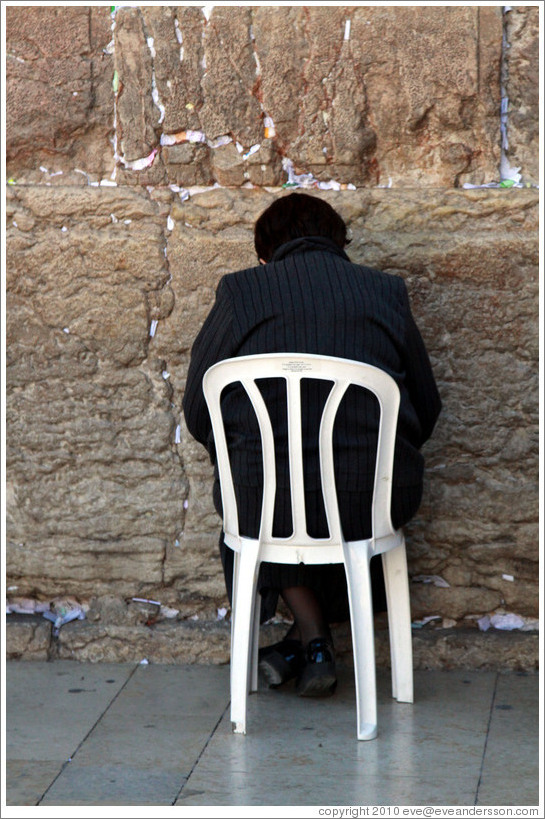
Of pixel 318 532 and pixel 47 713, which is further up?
pixel 318 532

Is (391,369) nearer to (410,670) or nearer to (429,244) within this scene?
(429,244)

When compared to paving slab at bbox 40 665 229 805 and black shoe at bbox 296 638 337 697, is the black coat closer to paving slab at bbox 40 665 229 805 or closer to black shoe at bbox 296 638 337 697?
black shoe at bbox 296 638 337 697

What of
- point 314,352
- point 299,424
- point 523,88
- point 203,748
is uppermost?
point 523,88

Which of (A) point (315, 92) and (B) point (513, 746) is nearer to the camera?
(B) point (513, 746)

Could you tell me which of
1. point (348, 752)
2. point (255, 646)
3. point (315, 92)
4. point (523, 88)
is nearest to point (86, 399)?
point (255, 646)

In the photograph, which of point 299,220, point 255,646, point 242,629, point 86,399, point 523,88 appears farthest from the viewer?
point 86,399

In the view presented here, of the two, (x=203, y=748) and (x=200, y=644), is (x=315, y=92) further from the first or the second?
(x=203, y=748)

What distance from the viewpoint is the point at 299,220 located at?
326cm

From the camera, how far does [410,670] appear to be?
10.8 feet

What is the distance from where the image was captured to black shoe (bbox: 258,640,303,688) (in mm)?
3371

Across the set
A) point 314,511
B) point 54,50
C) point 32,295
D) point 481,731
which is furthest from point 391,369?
point 54,50

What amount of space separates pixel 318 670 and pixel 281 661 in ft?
0.47

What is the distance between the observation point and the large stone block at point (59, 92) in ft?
11.8

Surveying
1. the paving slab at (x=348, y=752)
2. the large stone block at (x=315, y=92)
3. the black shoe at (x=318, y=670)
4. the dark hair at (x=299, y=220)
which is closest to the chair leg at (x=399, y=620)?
the paving slab at (x=348, y=752)
